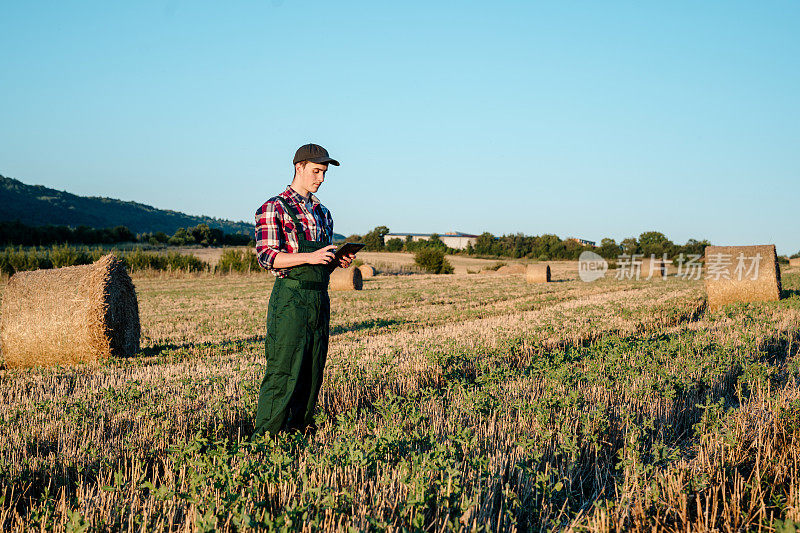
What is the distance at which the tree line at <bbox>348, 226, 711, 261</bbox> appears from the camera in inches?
2810

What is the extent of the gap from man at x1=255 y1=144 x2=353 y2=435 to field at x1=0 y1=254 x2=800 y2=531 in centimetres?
37

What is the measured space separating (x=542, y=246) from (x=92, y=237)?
57.1 metres

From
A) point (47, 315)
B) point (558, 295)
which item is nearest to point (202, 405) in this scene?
point (47, 315)

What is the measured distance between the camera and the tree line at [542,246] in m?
71.4

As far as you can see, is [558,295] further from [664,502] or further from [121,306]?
Answer: [664,502]

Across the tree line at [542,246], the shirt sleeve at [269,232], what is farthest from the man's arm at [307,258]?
the tree line at [542,246]

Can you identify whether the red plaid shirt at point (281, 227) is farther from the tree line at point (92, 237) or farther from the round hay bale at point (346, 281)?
the tree line at point (92, 237)

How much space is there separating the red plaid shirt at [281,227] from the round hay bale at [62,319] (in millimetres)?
6095

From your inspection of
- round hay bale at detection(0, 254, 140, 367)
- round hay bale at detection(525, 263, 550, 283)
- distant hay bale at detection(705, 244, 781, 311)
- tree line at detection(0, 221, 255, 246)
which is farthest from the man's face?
tree line at detection(0, 221, 255, 246)

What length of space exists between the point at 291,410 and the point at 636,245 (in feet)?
267

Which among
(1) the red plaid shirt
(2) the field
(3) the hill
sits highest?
(3) the hill

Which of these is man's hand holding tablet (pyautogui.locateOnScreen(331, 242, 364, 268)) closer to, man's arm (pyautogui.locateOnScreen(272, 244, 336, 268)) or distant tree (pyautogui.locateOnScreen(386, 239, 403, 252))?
man's arm (pyautogui.locateOnScreen(272, 244, 336, 268))

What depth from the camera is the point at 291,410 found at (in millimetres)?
4535

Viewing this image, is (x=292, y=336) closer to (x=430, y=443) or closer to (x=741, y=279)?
(x=430, y=443)
